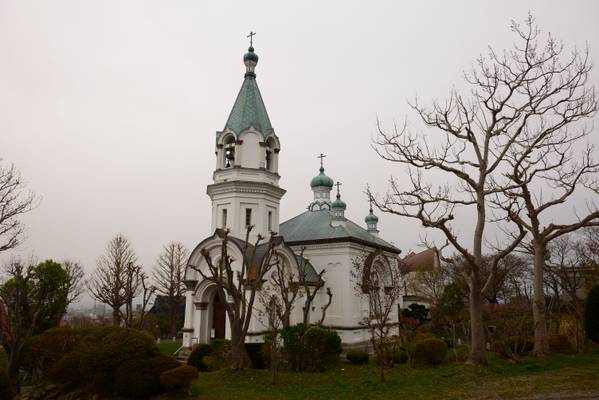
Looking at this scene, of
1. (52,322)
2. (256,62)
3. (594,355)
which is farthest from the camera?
(256,62)

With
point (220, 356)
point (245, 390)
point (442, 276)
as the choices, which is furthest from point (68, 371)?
point (442, 276)

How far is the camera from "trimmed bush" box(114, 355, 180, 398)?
1205 centimetres

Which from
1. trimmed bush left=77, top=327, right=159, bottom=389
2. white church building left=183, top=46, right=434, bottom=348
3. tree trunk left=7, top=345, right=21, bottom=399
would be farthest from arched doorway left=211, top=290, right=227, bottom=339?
tree trunk left=7, top=345, right=21, bottom=399

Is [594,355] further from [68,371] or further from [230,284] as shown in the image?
[68,371]

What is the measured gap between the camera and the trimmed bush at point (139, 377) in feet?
39.5

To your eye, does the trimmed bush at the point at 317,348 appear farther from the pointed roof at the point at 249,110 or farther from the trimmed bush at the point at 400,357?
the pointed roof at the point at 249,110

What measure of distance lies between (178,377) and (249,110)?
16.4m

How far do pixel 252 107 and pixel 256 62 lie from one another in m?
3.51

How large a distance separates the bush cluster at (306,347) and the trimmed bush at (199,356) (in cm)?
297

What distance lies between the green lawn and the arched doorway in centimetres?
662

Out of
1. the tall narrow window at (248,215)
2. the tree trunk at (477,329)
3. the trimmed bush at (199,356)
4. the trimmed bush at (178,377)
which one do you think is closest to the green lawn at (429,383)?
the tree trunk at (477,329)

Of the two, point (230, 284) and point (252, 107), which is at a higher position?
point (252, 107)

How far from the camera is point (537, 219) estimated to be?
703 inches

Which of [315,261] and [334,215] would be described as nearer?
[315,261]
